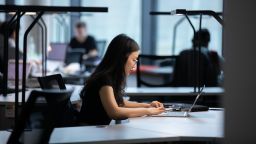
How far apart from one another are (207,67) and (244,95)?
14.2 ft

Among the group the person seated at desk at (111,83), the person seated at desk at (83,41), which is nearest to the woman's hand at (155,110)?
the person seated at desk at (111,83)

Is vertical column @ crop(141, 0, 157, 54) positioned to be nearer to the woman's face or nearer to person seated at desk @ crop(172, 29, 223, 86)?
person seated at desk @ crop(172, 29, 223, 86)

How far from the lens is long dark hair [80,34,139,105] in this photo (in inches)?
140

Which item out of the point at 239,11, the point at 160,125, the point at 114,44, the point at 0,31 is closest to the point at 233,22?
the point at 239,11

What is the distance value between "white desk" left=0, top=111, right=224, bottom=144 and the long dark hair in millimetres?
264

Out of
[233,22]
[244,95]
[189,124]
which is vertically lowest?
[189,124]

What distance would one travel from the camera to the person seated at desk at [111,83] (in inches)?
138

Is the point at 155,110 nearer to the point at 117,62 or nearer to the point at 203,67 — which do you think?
the point at 117,62

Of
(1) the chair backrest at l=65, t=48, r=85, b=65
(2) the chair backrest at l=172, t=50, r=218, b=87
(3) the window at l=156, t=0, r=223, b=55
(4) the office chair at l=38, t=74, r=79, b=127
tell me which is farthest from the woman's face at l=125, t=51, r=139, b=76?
(3) the window at l=156, t=0, r=223, b=55

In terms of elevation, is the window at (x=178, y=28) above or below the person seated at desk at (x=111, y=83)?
above

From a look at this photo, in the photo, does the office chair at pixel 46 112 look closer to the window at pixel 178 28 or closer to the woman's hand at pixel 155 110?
the woman's hand at pixel 155 110

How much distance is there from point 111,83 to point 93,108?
0.76 feet

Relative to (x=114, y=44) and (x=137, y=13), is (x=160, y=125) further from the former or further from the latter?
(x=137, y=13)

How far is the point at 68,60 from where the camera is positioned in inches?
322
